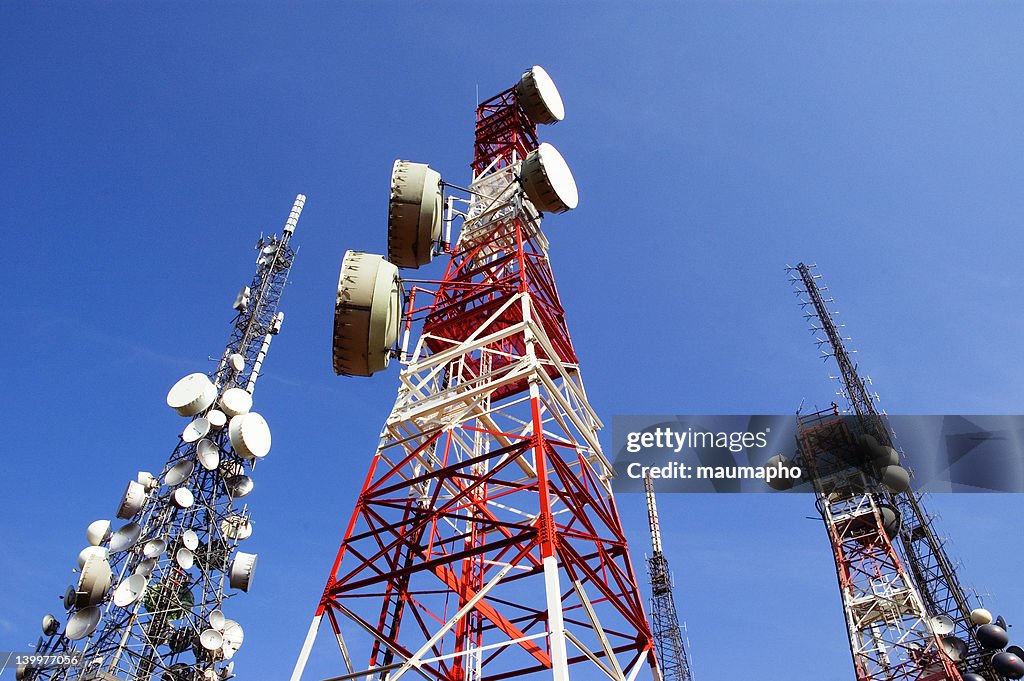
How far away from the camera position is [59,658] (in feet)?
107

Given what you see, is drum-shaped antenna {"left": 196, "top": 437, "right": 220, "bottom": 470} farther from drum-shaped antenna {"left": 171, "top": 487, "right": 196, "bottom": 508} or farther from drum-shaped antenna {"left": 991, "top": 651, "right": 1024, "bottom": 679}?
drum-shaped antenna {"left": 991, "top": 651, "right": 1024, "bottom": 679}

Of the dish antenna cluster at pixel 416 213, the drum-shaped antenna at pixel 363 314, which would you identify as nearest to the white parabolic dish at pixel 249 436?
the dish antenna cluster at pixel 416 213

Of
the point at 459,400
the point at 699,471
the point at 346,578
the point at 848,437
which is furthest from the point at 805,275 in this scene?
the point at 346,578

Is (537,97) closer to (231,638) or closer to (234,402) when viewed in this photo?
(234,402)

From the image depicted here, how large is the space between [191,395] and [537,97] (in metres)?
22.8

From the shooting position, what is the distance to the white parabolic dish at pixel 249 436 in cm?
3681

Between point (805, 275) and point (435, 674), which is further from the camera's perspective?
point (805, 275)

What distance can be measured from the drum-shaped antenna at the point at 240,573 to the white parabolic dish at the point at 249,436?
5.06m

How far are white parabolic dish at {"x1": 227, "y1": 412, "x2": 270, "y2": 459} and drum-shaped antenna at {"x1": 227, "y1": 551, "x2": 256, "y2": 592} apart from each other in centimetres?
506

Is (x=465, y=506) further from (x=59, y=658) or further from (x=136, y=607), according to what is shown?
(x=59, y=658)

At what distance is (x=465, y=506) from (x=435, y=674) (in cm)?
363

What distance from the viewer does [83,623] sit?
32438 mm

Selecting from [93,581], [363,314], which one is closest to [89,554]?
[93,581]

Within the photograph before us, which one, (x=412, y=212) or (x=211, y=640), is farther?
(x=211, y=640)
